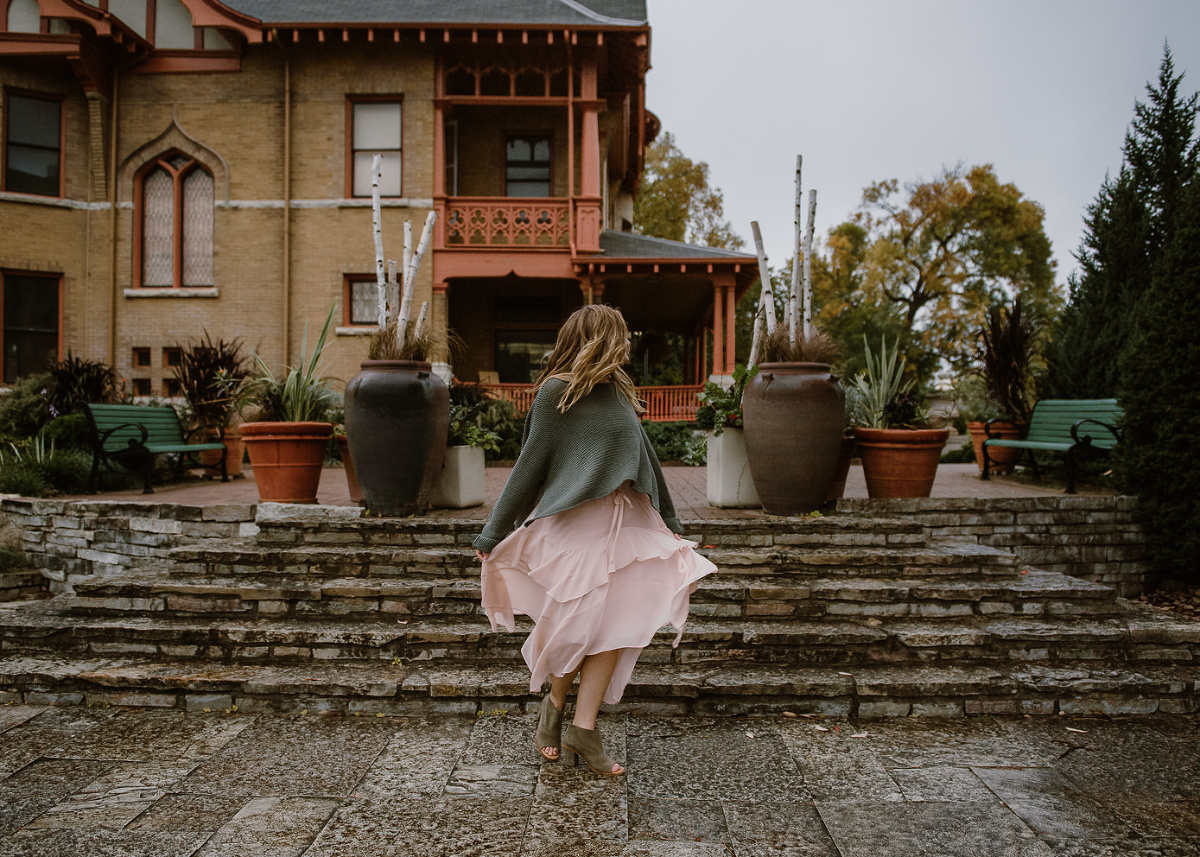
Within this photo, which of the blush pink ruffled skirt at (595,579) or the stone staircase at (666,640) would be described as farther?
the stone staircase at (666,640)

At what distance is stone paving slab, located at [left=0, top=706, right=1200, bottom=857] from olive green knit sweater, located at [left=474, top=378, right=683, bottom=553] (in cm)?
93

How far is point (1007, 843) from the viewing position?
2.43m

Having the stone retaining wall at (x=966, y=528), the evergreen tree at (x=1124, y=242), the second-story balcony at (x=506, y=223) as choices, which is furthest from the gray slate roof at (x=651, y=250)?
the stone retaining wall at (x=966, y=528)

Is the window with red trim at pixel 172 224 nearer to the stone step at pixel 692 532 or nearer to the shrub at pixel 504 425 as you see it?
the shrub at pixel 504 425

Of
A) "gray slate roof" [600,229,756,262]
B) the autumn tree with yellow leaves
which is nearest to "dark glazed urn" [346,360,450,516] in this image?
"gray slate roof" [600,229,756,262]

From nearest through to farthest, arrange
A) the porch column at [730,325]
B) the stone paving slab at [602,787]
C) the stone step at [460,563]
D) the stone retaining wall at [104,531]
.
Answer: the stone paving slab at [602,787], the stone step at [460,563], the stone retaining wall at [104,531], the porch column at [730,325]

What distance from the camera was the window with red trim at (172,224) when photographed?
1448 cm

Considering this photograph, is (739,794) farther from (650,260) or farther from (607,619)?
(650,260)

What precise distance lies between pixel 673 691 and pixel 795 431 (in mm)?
2393

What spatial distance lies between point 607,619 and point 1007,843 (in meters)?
1.45

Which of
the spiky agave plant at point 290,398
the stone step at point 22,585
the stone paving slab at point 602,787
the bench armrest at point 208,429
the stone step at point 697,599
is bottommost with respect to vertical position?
the stone step at point 22,585

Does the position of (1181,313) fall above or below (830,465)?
above

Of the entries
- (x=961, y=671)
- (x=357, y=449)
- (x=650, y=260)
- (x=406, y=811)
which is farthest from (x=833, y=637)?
(x=650, y=260)

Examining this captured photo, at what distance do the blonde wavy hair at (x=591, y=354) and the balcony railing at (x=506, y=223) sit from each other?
11.6m
